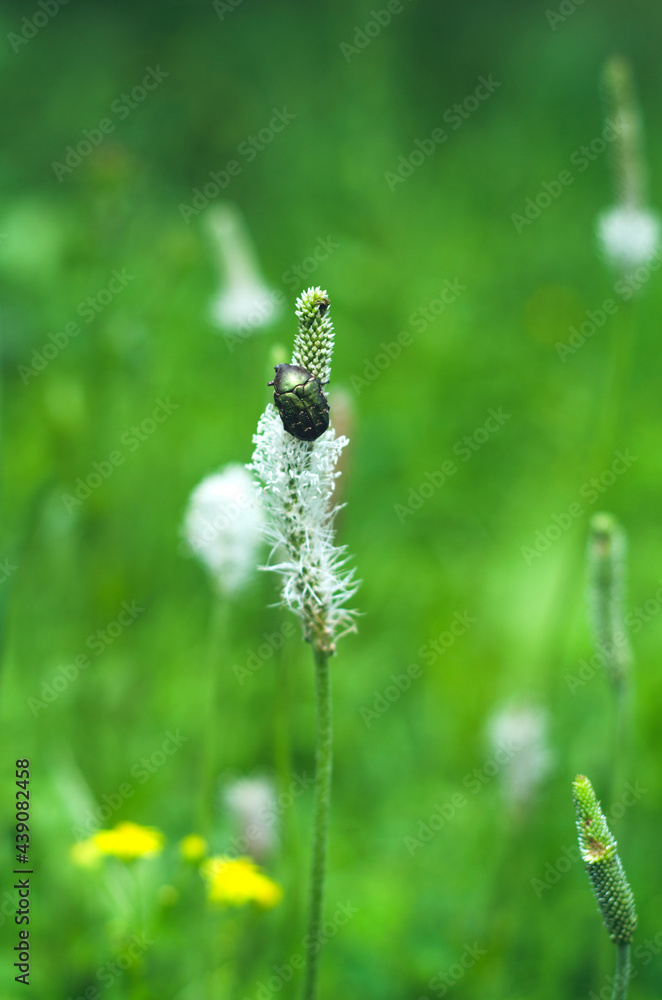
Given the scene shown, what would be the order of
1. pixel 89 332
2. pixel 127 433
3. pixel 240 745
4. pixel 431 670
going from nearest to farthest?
pixel 240 745 → pixel 431 670 → pixel 127 433 → pixel 89 332

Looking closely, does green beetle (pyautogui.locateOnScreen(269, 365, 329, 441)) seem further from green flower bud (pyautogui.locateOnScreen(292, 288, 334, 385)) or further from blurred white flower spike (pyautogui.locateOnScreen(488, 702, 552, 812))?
blurred white flower spike (pyautogui.locateOnScreen(488, 702, 552, 812))

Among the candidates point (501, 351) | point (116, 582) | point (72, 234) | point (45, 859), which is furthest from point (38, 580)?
point (501, 351)

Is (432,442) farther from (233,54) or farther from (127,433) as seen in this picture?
(233,54)

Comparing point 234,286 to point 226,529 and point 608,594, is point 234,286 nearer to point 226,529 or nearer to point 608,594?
point 226,529

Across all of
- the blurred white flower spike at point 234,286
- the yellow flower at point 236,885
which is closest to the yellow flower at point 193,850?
the yellow flower at point 236,885

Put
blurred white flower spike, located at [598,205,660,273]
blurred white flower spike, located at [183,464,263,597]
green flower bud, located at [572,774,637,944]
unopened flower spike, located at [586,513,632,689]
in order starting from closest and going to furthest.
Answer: green flower bud, located at [572,774,637,944] < unopened flower spike, located at [586,513,632,689] < blurred white flower spike, located at [183,464,263,597] < blurred white flower spike, located at [598,205,660,273]

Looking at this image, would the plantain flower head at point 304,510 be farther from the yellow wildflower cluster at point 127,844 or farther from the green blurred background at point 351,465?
the yellow wildflower cluster at point 127,844

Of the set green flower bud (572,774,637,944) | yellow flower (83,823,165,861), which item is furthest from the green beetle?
yellow flower (83,823,165,861)
